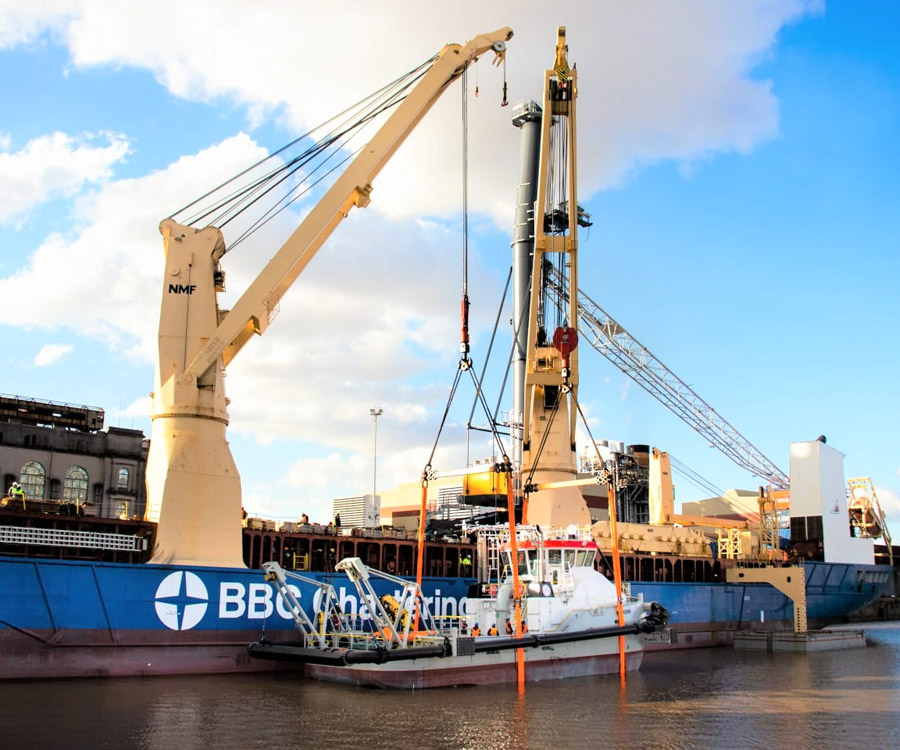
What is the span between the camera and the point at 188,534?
1006 inches

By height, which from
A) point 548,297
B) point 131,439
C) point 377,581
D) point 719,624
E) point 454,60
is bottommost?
point 719,624

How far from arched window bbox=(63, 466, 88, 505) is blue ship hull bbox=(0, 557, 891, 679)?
2730 centimetres

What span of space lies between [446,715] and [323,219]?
589 inches

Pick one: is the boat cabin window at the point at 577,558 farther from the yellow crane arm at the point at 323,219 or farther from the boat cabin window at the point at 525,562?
the yellow crane arm at the point at 323,219

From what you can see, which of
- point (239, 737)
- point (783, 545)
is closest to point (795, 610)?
point (783, 545)

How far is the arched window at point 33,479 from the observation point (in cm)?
4769

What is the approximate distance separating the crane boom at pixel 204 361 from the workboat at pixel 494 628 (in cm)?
296

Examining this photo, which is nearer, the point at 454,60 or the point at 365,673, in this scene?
the point at 365,673

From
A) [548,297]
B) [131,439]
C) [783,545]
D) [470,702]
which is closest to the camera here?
[470,702]

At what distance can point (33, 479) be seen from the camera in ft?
158

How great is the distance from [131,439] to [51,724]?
1486 inches

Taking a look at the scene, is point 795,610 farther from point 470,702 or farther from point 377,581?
point 470,702

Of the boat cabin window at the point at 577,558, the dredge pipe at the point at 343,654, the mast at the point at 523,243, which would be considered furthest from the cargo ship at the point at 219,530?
the mast at the point at 523,243

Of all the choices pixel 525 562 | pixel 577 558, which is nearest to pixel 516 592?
pixel 525 562
